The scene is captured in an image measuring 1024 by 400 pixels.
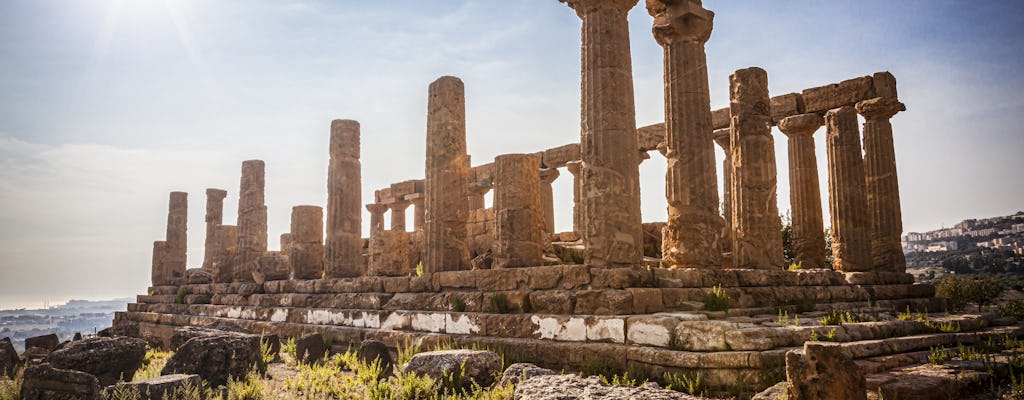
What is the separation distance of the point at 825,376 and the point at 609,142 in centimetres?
580

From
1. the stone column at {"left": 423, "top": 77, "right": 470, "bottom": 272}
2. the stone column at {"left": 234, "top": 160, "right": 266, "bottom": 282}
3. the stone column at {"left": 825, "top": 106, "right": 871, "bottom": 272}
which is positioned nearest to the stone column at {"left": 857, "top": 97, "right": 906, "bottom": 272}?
the stone column at {"left": 825, "top": 106, "right": 871, "bottom": 272}

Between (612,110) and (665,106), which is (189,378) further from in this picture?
(665,106)

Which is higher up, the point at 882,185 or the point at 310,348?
the point at 882,185

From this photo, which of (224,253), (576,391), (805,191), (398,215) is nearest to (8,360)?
(224,253)

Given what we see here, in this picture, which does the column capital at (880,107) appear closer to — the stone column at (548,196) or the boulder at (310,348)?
the stone column at (548,196)

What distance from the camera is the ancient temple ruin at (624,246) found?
10211mm

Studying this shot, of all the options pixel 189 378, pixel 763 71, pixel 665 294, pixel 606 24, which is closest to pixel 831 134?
pixel 763 71

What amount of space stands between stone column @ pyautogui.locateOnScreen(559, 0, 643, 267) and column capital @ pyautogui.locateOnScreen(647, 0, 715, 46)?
53.9 inches

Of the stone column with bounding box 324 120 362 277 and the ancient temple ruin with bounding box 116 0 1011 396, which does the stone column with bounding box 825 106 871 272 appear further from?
the stone column with bounding box 324 120 362 277

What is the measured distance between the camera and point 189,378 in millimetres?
9500

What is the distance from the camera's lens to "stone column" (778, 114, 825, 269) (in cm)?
1706

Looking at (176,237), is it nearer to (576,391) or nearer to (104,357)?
(104,357)

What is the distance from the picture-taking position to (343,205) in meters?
18.7

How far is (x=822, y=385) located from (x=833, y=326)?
2963 mm
